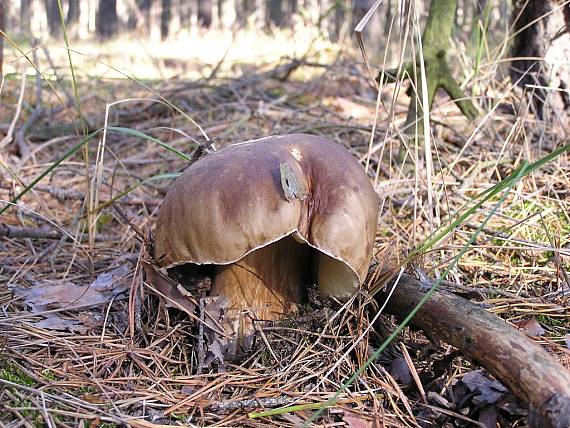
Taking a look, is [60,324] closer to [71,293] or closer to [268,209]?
[71,293]

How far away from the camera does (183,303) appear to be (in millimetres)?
1588

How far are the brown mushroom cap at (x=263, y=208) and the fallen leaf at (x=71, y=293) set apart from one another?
1.32 feet

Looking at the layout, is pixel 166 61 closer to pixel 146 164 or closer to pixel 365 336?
pixel 146 164

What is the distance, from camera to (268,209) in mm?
1307

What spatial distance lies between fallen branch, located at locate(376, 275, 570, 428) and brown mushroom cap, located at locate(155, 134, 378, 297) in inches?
8.3

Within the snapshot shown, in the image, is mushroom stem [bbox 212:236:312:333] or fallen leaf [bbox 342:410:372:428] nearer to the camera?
fallen leaf [bbox 342:410:372:428]

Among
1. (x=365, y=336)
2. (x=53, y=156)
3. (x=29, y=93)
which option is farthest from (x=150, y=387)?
(x=29, y=93)

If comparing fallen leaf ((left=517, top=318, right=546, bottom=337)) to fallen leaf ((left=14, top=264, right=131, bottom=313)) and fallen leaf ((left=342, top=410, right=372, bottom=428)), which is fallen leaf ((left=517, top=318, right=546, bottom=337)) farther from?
fallen leaf ((left=14, top=264, right=131, bottom=313))

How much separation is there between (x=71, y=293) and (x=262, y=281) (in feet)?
2.27

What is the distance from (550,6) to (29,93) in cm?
405

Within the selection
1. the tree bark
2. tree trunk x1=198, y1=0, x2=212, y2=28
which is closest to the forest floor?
the tree bark

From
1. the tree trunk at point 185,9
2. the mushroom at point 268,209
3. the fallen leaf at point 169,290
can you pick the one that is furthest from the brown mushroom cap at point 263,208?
the tree trunk at point 185,9

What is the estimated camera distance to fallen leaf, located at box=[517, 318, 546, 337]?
59.8 inches

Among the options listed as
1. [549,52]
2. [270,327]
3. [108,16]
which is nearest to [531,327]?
[270,327]
